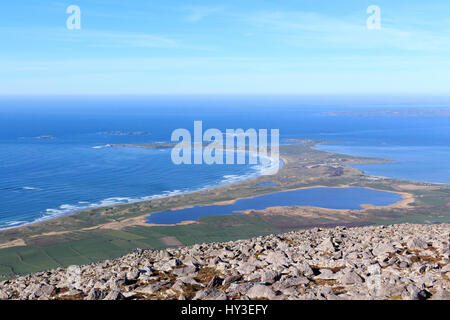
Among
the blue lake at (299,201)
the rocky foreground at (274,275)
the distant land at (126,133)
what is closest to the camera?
the rocky foreground at (274,275)

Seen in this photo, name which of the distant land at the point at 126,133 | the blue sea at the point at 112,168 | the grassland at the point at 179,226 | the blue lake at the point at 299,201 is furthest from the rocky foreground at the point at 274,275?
the distant land at the point at 126,133

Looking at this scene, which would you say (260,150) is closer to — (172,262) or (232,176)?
(232,176)

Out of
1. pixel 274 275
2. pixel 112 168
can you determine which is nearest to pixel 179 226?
pixel 112 168

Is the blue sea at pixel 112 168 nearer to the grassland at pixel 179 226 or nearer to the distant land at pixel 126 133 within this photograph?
the distant land at pixel 126 133

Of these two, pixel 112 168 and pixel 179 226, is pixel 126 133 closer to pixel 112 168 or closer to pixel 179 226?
pixel 112 168

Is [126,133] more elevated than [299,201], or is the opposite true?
[126,133]

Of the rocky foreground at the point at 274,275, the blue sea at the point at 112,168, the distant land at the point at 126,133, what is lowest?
the blue sea at the point at 112,168
